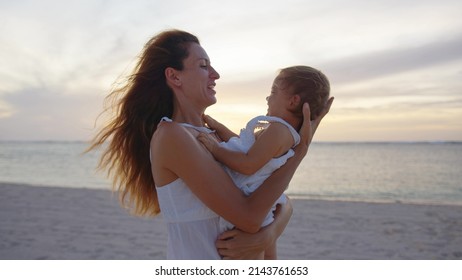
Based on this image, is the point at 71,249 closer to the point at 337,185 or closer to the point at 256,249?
the point at 256,249

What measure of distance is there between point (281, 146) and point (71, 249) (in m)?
5.49

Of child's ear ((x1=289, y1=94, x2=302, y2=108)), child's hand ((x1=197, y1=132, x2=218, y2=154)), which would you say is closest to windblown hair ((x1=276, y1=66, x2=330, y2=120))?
child's ear ((x1=289, y1=94, x2=302, y2=108))

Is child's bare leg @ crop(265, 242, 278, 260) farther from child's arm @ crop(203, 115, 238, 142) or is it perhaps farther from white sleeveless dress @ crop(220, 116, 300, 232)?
child's arm @ crop(203, 115, 238, 142)

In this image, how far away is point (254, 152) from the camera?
2045 mm

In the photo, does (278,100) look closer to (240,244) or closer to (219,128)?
(219,128)

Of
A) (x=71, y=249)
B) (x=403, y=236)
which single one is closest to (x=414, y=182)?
(x=403, y=236)

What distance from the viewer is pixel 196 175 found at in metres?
1.89

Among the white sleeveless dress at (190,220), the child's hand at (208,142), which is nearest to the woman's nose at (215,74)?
the child's hand at (208,142)

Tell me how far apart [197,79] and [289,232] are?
6195 millimetres

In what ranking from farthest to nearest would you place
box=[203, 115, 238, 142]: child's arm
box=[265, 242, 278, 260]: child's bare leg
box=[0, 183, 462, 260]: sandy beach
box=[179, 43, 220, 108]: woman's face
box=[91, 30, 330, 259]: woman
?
box=[0, 183, 462, 260]: sandy beach
box=[203, 115, 238, 142]: child's arm
box=[265, 242, 278, 260]: child's bare leg
box=[179, 43, 220, 108]: woman's face
box=[91, 30, 330, 259]: woman

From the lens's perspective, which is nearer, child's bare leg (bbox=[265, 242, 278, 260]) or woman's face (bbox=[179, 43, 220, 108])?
woman's face (bbox=[179, 43, 220, 108])

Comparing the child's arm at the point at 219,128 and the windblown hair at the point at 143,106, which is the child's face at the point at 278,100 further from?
the windblown hair at the point at 143,106

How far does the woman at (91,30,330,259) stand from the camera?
189 cm

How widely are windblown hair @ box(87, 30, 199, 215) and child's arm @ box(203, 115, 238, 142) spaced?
304mm
